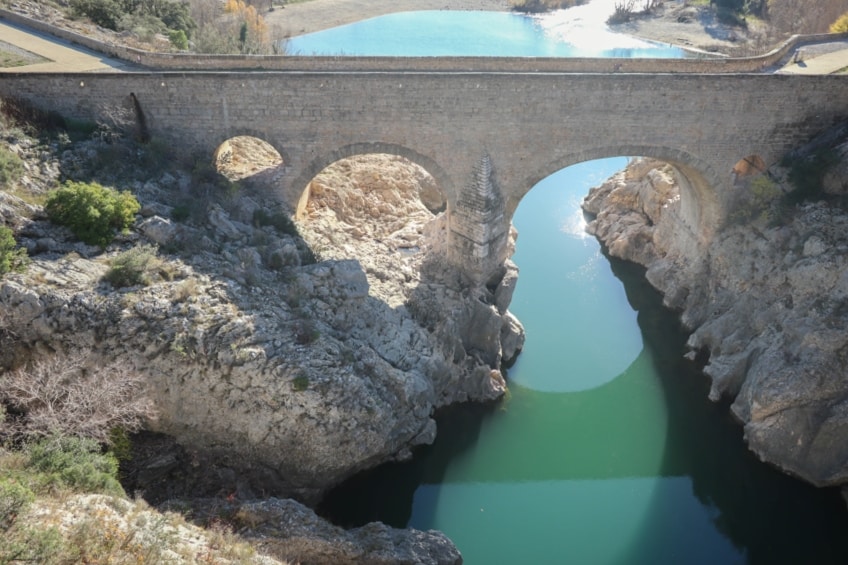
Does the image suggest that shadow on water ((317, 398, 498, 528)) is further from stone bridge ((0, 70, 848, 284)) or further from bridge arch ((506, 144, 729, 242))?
bridge arch ((506, 144, 729, 242))

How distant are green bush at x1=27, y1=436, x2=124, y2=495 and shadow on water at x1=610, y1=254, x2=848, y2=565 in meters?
9.49

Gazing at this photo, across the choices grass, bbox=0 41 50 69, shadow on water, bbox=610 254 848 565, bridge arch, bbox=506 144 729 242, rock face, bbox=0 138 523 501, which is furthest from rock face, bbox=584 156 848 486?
grass, bbox=0 41 50 69

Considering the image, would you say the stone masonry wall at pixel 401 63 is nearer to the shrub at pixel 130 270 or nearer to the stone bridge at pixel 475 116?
the stone bridge at pixel 475 116

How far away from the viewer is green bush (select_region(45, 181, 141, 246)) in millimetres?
11203

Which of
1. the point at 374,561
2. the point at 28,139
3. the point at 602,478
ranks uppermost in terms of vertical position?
the point at 28,139

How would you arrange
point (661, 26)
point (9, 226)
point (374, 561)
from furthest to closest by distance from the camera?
point (661, 26) → point (9, 226) → point (374, 561)

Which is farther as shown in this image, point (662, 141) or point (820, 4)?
point (820, 4)

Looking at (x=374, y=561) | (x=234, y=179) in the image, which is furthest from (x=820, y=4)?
(x=374, y=561)

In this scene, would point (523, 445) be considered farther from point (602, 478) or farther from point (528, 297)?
point (528, 297)

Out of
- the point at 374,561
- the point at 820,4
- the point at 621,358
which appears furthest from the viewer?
the point at 820,4

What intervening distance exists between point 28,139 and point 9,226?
8.63 ft

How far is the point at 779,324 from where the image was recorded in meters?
13.8

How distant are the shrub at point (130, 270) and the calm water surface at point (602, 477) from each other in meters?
5.57

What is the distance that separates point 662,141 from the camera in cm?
1446
